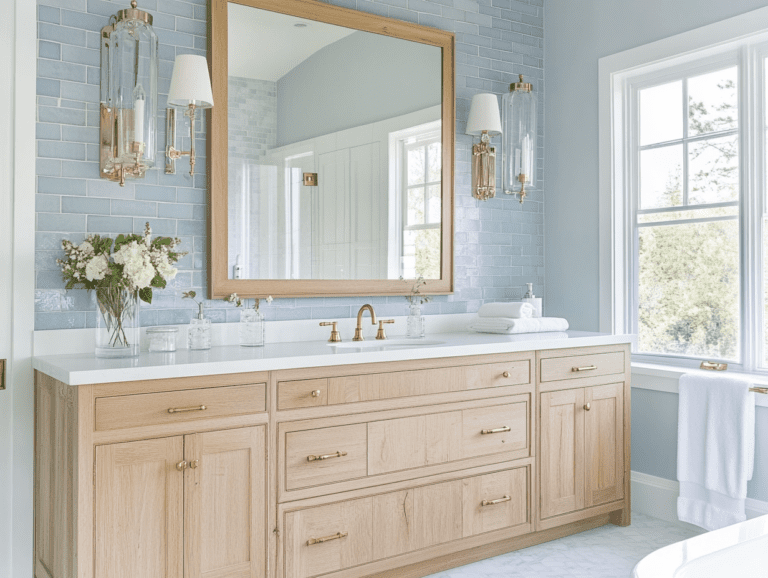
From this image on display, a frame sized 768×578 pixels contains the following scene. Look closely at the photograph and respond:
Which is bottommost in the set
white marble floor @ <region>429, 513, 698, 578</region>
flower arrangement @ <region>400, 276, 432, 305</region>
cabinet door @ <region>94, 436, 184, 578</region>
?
white marble floor @ <region>429, 513, 698, 578</region>

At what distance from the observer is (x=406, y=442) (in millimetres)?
2682

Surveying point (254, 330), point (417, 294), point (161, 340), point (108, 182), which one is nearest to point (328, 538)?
point (254, 330)

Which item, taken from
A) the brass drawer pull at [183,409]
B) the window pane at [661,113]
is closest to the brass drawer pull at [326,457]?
the brass drawer pull at [183,409]

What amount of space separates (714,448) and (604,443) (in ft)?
1.55

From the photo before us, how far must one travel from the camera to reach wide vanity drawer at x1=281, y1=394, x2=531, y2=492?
247cm

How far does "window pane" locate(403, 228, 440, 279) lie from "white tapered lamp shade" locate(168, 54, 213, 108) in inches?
47.2

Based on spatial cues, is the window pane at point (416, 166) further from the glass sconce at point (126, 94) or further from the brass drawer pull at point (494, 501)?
the brass drawer pull at point (494, 501)

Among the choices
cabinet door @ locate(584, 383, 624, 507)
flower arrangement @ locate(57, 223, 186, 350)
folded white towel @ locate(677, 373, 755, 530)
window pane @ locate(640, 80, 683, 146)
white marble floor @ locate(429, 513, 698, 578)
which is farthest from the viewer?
window pane @ locate(640, 80, 683, 146)

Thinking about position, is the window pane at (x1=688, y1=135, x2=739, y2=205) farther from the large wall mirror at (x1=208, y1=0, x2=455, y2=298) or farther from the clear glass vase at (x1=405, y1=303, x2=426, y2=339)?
the clear glass vase at (x1=405, y1=303, x2=426, y2=339)

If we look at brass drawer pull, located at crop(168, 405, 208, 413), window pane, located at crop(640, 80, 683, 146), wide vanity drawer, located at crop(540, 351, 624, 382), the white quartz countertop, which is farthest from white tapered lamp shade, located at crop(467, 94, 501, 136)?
brass drawer pull, located at crop(168, 405, 208, 413)

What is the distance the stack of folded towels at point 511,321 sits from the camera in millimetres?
3346

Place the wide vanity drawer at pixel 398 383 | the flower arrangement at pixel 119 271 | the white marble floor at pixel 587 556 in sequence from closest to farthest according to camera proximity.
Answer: the flower arrangement at pixel 119 271 → the wide vanity drawer at pixel 398 383 → the white marble floor at pixel 587 556

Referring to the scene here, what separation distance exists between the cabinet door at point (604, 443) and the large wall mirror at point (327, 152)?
0.93m

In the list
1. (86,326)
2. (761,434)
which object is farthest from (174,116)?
(761,434)
